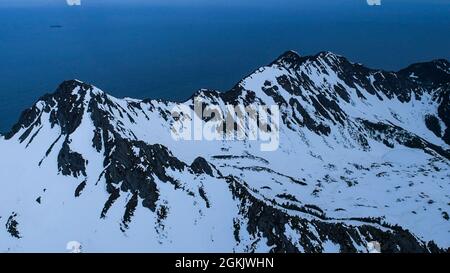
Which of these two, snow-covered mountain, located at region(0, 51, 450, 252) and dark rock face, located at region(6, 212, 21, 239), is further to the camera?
snow-covered mountain, located at region(0, 51, 450, 252)

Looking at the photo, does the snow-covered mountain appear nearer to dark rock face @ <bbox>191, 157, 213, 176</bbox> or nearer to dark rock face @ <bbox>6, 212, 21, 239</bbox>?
dark rock face @ <bbox>191, 157, 213, 176</bbox>

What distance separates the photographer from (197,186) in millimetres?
102250

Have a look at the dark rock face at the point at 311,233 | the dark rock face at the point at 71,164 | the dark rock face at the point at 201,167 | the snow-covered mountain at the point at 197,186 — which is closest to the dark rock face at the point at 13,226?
the snow-covered mountain at the point at 197,186

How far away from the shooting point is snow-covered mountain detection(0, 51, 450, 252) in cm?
8675

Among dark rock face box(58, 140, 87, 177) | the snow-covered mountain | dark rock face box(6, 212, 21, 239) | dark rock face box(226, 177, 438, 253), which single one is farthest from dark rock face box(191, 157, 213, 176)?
dark rock face box(6, 212, 21, 239)

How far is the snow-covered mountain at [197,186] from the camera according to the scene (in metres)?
86.8

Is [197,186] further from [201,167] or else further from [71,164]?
[71,164]

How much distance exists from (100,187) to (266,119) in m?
86.2

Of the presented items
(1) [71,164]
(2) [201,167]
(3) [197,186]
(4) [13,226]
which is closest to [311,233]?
(3) [197,186]

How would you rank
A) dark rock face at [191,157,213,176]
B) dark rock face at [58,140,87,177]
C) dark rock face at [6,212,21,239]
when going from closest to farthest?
1. dark rock face at [6,212,21,239]
2. dark rock face at [58,140,87,177]
3. dark rock face at [191,157,213,176]

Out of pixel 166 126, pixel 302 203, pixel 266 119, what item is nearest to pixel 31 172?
pixel 166 126
